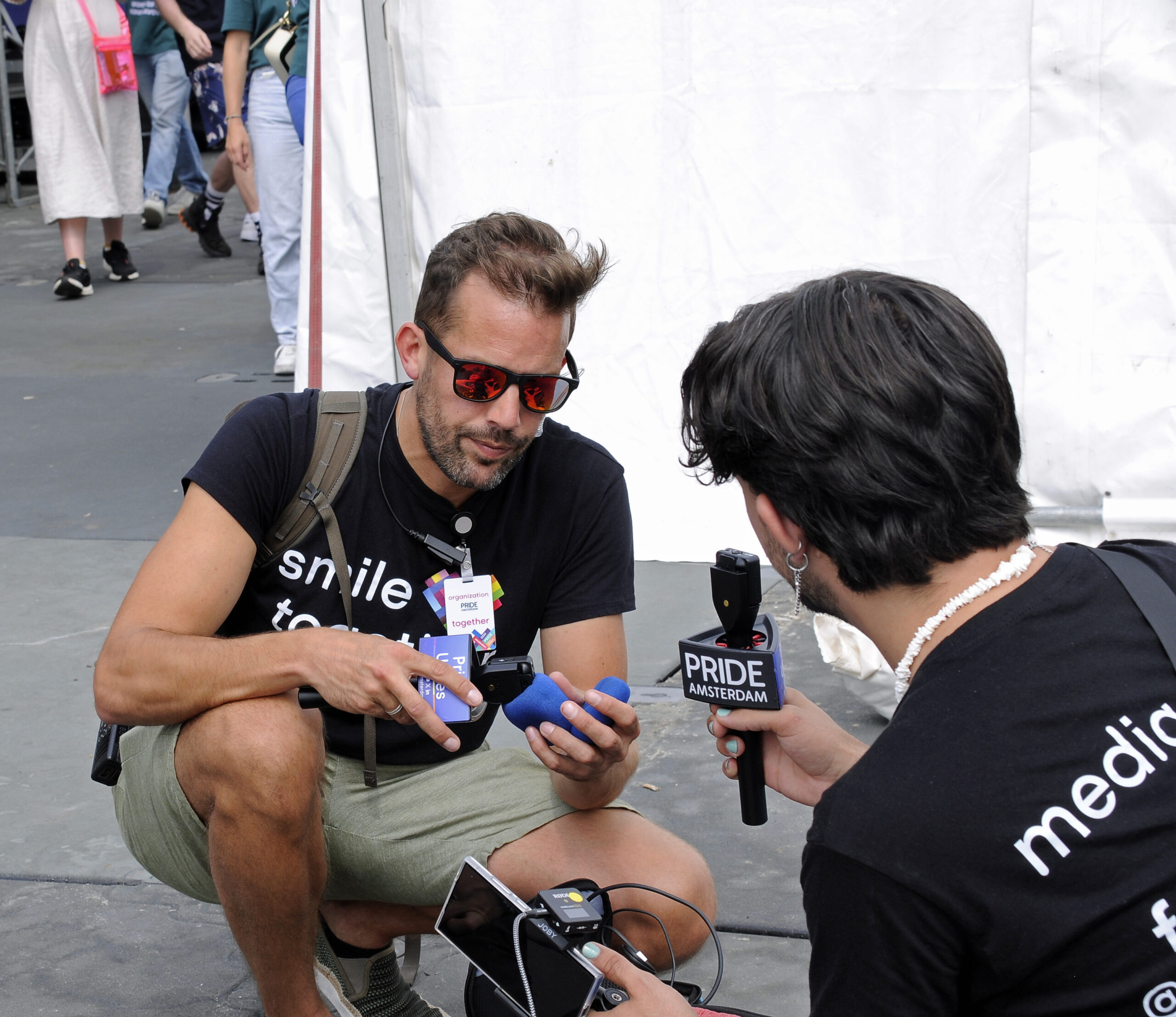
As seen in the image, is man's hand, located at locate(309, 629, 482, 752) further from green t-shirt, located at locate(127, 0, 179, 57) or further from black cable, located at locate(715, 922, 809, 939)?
green t-shirt, located at locate(127, 0, 179, 57)

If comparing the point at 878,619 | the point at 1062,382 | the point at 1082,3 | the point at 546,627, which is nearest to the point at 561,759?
the point at 546,627

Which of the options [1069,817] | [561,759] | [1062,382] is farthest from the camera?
[1062,382]

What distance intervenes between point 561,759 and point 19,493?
3.89 m

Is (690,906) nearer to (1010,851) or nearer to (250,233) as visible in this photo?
(1010,851)

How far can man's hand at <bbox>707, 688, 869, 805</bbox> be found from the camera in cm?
183

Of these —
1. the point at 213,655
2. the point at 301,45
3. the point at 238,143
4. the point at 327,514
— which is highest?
the point at 301,45

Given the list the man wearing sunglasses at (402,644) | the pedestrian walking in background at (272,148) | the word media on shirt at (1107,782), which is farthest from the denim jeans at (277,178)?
the word media on shirt at (1107,782)

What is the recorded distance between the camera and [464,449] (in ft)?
7.85

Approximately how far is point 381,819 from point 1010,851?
4.39ft

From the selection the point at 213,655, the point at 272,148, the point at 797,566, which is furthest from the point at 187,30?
the point at 797,566

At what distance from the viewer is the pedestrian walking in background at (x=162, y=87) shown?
10.1 metres

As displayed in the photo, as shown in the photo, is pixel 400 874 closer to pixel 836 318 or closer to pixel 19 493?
pixel 836 318

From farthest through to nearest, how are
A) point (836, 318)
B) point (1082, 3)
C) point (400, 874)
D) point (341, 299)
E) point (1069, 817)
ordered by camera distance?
point (341, 299), point (1082, 3), point (400, 874), point (836, 318), point (1069, 817)

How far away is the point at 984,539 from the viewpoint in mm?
1459
